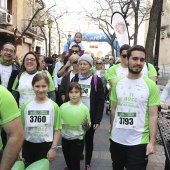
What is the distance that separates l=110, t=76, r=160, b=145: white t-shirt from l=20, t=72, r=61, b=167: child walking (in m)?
0.79

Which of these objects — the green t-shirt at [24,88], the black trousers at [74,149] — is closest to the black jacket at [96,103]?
the black trousers at [74,149]

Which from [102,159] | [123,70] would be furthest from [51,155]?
[102,159]

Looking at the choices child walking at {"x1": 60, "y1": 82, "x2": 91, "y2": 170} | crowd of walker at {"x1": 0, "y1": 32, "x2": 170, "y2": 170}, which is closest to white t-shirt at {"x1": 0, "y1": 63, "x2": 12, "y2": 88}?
crowd of walker at {"x1": 0, "y1": 32, "x2": 170, "y2": 170}

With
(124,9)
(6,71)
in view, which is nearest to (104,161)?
(6,71)

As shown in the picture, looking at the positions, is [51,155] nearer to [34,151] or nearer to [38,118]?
[34,151]

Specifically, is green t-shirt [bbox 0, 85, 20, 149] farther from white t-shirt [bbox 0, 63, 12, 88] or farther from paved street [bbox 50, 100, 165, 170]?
paved street [bbox 50, 100, 165, 170]

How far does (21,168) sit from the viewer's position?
2031 mm

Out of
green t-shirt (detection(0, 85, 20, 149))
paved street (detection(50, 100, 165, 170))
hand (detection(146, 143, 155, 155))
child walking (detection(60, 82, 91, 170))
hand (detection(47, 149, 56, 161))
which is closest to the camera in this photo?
green t-shirt (detection(0, 85, 20, 149))

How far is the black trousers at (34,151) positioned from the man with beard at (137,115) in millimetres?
869

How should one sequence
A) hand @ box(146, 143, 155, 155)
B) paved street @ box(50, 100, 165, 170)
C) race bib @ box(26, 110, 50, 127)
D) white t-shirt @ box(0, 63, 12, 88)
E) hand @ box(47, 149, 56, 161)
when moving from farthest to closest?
paved street @ box(50, 100, 165, 170)
white t-shirt @ box(0, 63, 12, 88)
race bib @ box(26, 110, 50, 127)
hand @ box(47, 149, 56, 161)
hand @ box(146, 143, 155, 155)

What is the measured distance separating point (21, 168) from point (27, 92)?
5.86 ft

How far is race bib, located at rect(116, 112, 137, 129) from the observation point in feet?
9.22

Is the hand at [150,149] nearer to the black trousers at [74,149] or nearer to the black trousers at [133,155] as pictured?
the black trousers at [133,155]

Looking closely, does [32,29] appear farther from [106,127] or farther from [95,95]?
[95,95]
